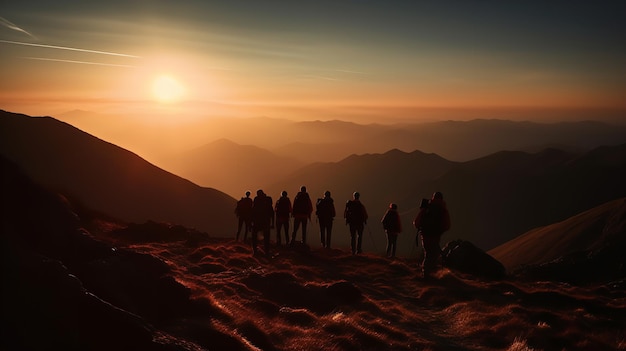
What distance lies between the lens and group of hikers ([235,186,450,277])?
18.5 metres

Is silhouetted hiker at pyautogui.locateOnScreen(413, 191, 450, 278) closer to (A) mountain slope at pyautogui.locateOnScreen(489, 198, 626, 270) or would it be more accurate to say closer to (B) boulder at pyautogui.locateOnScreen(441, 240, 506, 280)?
(B) boulder at pyautogui.locateOnScreen(441, 240, 506, 280)

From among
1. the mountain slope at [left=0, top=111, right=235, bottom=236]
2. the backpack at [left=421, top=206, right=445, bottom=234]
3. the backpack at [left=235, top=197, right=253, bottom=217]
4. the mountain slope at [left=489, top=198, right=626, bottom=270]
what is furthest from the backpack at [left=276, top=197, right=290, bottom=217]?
the mountain slope at [left=0, top=111, right=235, bottom=236]

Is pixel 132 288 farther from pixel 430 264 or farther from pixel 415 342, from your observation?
pixel 430 264

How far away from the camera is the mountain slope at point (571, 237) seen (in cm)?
8556

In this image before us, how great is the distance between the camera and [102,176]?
101125mm

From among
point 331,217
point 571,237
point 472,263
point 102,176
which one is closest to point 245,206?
Result: point 331,217

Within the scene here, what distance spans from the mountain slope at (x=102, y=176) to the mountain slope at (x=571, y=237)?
230 feet

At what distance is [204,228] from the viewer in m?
112

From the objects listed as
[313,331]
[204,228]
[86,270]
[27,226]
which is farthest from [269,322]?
[204,228]

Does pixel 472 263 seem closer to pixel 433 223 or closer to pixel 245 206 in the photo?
pixel 433 223

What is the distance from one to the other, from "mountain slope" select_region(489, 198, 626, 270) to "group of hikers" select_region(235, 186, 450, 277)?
66.8 meters

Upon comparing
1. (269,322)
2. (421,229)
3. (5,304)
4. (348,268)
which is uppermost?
(5,304)

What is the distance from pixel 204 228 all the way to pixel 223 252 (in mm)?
91353

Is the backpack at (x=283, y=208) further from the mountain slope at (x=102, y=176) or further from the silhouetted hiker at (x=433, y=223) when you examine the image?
the mountain slope at (x=102, y=176)
